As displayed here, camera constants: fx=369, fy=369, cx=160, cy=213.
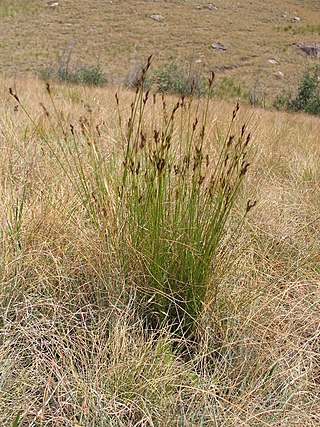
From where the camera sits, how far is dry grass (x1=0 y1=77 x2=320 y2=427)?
32.9 inches

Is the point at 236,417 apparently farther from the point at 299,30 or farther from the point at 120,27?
the point at 299,30

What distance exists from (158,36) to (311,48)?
8.19m

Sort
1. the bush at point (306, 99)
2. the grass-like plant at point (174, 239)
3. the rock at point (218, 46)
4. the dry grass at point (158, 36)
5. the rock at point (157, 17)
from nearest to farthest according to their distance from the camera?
the grass-like plant at point (174, 239), the bush at point (306, 99), the dry grass at point (158, 36), the rock at point (218, 46), the rock at point (157, 17)

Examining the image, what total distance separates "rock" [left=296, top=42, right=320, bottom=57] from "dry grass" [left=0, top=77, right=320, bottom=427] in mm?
20936

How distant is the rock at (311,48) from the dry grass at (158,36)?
58 centimetres

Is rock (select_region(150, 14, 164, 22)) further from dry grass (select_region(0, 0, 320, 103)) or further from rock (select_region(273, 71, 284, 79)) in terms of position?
rock (select_region(273, 71, 284, 79))

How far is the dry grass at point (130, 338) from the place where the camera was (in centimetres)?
84

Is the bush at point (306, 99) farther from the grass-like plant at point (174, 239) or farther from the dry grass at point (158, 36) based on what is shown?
the grass-like plant at point (174, 239)

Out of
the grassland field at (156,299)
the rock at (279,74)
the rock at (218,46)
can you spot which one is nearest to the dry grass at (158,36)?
the rock at (279,74)

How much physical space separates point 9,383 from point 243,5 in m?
31.0

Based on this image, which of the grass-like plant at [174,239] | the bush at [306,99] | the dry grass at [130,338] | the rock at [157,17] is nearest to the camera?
the dry grass at [130,338]

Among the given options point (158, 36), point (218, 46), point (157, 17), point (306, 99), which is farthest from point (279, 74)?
point (157, 17)

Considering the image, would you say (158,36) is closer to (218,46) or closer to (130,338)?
(218,46)

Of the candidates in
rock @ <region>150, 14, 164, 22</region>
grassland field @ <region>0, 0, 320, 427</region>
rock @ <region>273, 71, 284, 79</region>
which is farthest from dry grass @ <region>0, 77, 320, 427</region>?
rock @ <region>150, 14, 164, 22</region>
